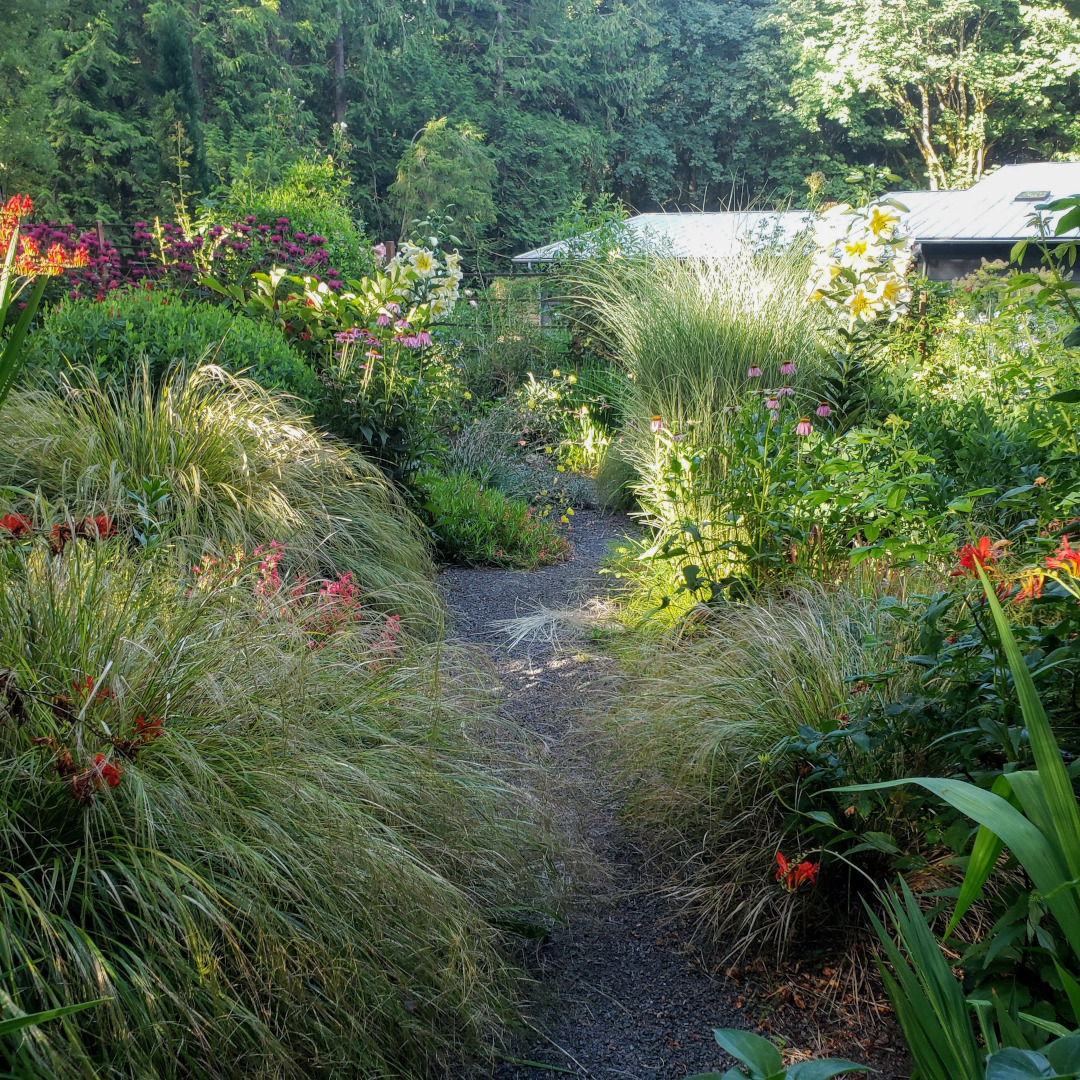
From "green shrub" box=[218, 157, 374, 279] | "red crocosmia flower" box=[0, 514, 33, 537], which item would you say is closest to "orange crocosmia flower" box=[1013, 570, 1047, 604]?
"red crocosmia flower" box=[0, 514, 33, 537]

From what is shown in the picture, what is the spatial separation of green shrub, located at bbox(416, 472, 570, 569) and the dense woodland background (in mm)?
13455

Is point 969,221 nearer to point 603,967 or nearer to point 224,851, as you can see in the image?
point 603,967

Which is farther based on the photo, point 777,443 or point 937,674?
point 777,443

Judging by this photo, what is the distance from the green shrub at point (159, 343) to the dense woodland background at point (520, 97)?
12933mm

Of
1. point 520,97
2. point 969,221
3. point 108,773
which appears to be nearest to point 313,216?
point 969,221

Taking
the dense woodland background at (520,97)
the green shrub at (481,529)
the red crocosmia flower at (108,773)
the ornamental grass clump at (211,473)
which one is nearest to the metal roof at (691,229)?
the green shrub at (481,529)

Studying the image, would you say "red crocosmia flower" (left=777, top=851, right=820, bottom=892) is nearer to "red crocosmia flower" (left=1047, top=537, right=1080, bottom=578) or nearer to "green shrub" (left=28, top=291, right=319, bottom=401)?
"red crocosmia flower" (left=1047, top=537, right=1080, bottom=578)

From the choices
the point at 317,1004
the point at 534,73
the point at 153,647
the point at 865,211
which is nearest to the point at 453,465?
the point at 865,211

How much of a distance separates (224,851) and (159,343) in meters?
3.68

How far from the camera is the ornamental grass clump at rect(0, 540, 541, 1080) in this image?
1361 mm

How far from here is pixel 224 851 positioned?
1.57 meters

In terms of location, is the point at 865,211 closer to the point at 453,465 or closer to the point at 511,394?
the point at 453,465

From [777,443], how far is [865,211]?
1893 mm

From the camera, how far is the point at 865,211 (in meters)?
5.18
